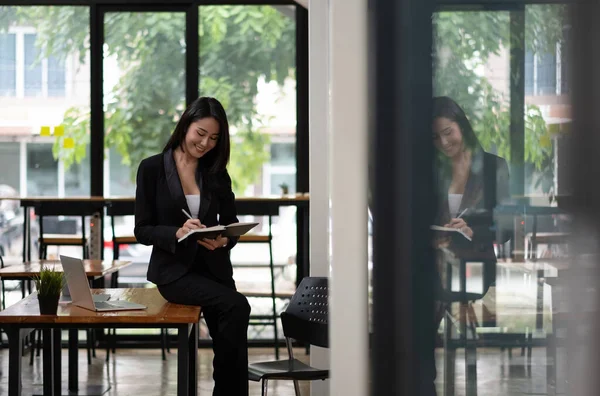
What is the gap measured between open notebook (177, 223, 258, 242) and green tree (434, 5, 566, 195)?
8.61 ft

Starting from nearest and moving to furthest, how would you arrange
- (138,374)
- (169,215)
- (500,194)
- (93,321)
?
(500,194) < (93,321) < (169,215) < (138,374)

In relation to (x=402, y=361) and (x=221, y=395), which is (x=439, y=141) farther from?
(x=221, y=395)

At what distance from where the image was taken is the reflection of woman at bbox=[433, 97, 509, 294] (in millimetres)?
1054

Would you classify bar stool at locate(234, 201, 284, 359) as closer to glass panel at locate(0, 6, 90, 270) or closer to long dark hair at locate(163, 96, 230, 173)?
glass panel at locate(0, 6, 90, 270)

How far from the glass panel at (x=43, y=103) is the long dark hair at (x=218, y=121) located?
305 cm

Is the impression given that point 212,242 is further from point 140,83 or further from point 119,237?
point 140,83

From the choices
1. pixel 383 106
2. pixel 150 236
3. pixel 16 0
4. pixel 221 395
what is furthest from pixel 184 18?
pixel 383 106

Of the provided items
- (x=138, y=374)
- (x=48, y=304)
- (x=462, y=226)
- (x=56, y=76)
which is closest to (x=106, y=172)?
(x=56, y=76)

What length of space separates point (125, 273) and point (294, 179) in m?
1.58

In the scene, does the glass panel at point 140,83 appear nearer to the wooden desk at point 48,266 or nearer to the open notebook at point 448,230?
the wooden desk at point 48,266

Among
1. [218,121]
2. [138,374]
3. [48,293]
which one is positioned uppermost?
[218,121]

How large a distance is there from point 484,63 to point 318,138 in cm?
332

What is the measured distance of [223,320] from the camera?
3840 mm

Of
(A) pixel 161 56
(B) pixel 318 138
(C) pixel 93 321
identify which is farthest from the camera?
(A) pixel 161 56
